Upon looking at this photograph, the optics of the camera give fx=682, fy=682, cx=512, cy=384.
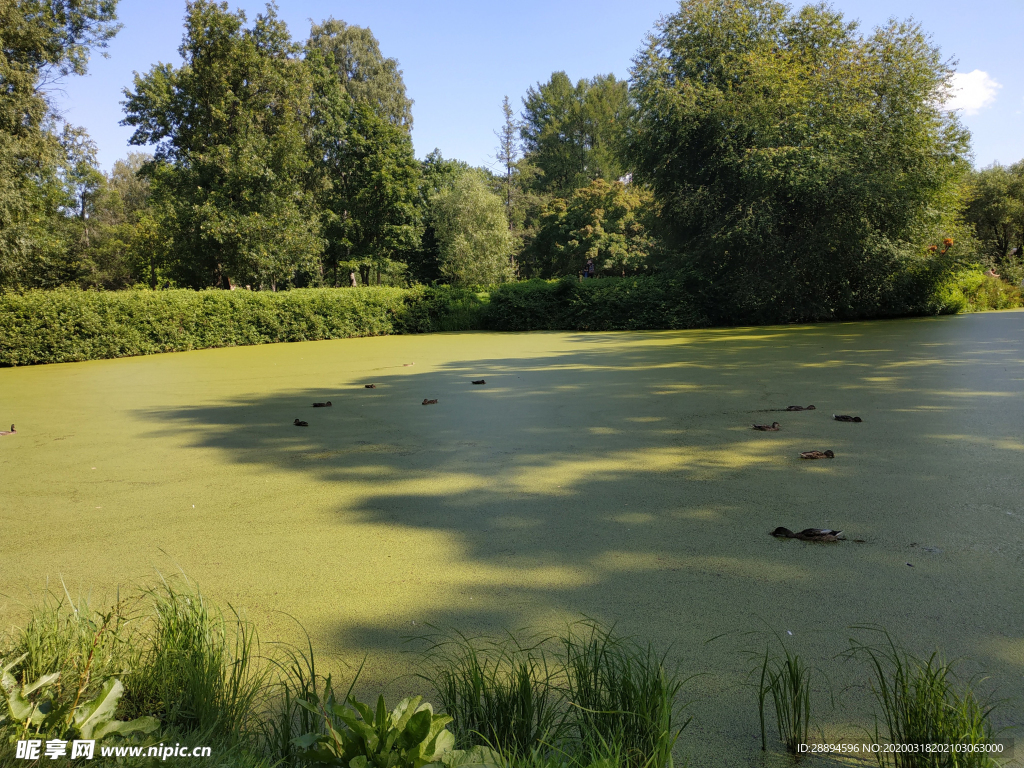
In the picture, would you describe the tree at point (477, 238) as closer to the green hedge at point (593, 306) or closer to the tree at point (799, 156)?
the green hedge at point (593, 306)

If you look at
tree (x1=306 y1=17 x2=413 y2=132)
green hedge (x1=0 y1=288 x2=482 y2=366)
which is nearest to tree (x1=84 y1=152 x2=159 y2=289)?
tree (x1=306 y1=17 x2=413 y2=132)

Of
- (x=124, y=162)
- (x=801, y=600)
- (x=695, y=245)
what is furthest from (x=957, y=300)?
(x=124, y=162)

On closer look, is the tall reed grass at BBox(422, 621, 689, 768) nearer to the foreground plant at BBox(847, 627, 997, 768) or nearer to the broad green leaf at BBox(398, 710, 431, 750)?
the broad green leaf at BBox(398, 710, 431, 750)

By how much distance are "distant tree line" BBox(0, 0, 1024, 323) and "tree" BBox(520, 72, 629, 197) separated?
5.74 m

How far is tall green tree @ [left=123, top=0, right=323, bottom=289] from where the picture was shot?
17281mm

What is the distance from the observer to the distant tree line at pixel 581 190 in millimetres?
12641

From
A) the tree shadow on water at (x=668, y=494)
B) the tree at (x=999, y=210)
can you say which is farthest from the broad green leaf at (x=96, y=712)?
the tree at (x=999, y=210)

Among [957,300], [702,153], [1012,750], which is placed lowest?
[1012,750]

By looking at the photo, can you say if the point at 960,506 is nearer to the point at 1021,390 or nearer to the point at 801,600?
the point at 801,600

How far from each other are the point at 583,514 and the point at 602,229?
22415 mm

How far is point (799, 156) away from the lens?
12.1 m

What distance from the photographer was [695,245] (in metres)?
14.5

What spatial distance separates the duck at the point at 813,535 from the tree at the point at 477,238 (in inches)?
796

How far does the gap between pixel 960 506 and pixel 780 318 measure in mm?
11789
